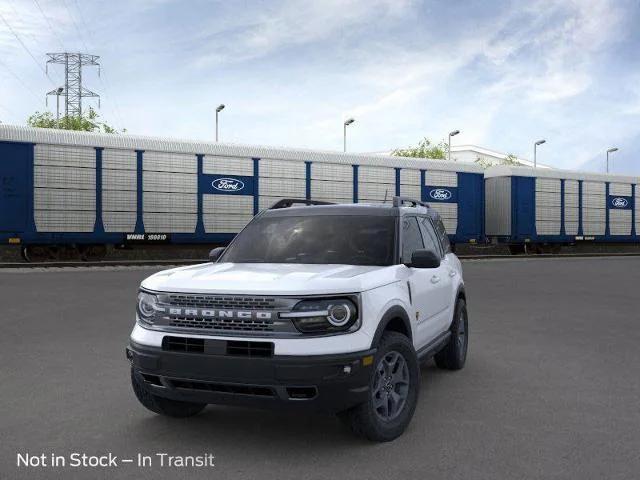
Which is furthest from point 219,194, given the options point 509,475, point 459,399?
point 509,475

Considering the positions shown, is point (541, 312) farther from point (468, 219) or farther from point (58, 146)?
point (468, 219)

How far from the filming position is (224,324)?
4305 mm

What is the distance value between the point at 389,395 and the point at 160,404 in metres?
1.71

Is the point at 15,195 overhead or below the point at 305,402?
overhead

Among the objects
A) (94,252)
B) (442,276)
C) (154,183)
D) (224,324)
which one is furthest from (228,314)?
(94,252)

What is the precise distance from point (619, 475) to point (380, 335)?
1671 millimetres

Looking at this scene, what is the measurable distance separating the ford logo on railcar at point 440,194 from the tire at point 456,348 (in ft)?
74.9

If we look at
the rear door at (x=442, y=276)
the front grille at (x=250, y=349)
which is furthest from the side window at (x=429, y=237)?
the front grille at (x=250, y=349)

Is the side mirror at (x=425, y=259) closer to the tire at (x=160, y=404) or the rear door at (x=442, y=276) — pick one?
the rear door at (x=442, y=276)

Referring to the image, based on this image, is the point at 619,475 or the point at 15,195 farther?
the point at 15,195

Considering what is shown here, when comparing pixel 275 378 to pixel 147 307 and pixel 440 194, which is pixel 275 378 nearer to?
pixel 147 307

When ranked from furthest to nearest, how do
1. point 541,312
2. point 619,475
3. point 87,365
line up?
1. point 541,312
2. point 87,365
3. point 619,475

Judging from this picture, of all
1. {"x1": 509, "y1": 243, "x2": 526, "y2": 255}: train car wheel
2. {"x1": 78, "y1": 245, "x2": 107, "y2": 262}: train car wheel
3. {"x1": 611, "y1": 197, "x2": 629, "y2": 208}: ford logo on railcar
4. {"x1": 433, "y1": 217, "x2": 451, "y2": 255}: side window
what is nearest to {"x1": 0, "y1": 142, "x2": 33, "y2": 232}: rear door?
{"x1": 78, "y1": 245, "x2": 107, "y2": 262}: train car wheel

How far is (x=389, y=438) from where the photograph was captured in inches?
A: 180
